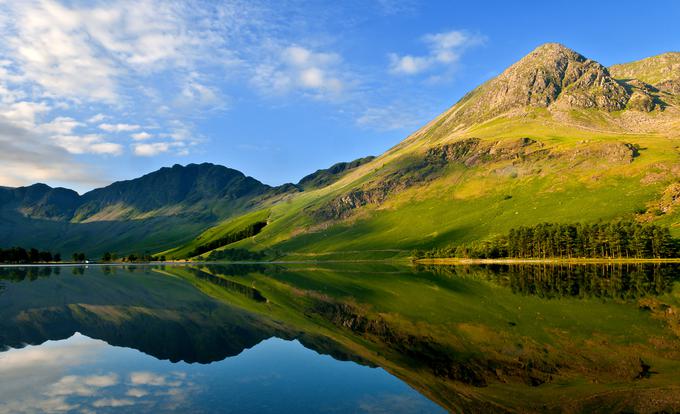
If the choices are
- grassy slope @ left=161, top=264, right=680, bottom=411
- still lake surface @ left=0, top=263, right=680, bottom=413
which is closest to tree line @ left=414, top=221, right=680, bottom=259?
grassy slope @ left=161, top=264, right=680, bottom=411

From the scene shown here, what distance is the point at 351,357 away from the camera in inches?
1292

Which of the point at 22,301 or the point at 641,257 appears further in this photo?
the point at 641,257

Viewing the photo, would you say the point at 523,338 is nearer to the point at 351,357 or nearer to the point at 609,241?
the point at 351,357

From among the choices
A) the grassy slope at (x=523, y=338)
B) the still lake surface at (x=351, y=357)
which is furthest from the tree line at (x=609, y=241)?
the still lake surface at (x=351, y=357)

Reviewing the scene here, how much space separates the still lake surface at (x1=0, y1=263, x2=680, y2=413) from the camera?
896 inches

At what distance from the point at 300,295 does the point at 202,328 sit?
33571 millimetres

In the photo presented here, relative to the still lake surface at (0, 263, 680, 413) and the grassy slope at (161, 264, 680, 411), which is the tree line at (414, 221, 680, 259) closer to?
the grassy slope at (161, 264, 680, 411)

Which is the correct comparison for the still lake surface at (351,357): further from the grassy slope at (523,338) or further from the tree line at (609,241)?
the tree line at (609,241)

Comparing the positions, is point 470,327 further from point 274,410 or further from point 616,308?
point 274,410

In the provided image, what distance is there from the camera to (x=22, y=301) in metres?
68.3

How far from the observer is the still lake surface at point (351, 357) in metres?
22.8

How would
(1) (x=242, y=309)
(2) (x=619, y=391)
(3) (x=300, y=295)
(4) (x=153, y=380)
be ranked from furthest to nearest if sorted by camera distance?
(3) (x=300, y=295) < (1) (x=242, y=309) < (4) (x=153, y=380) < (2) (x=619, y=391)

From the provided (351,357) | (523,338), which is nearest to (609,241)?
(523,338)

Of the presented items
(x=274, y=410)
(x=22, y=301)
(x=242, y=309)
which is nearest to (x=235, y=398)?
(x=274, y=410)
